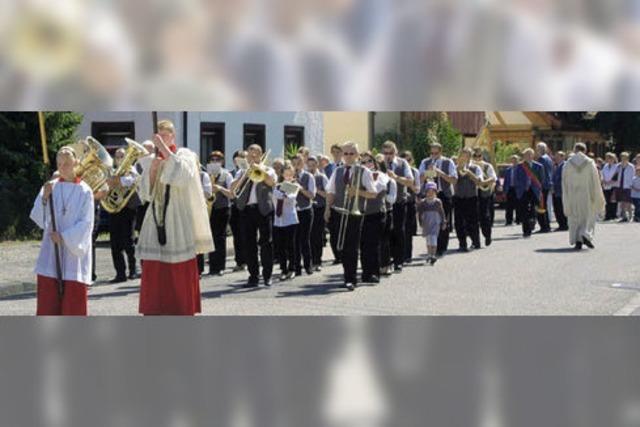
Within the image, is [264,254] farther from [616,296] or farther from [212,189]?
[616,296]

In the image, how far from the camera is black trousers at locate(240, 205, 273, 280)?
38.9ft

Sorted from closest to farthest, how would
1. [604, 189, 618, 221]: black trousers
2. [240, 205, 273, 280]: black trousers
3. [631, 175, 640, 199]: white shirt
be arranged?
[240, 205, 273, 280]: black trousers < [631, 175, 640, 199]: white shirt < [604, 189, 618, 221]: black trousers

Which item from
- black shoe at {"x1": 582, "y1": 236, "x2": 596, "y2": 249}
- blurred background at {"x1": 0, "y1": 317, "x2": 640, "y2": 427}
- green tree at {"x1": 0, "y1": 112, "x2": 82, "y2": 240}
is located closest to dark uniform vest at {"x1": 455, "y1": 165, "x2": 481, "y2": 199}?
black shoe at {"x1": 582, "y1": 236, "x2": 596, "y2": 249}

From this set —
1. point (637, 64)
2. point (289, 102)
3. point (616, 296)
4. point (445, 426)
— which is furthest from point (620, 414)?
point (616, 296)

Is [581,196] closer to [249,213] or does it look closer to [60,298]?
[249,213]

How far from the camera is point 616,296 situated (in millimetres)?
10711

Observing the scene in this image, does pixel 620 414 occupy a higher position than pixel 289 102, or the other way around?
pixel 289 102

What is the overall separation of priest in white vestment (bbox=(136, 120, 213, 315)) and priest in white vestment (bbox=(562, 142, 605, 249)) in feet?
30.3

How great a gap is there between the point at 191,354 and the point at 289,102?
106cm

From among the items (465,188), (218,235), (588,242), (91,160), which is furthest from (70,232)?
(588,242)

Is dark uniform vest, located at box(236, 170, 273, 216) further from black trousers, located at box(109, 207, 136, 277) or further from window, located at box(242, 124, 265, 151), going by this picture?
window, located at box(242, 124, 265, 151)

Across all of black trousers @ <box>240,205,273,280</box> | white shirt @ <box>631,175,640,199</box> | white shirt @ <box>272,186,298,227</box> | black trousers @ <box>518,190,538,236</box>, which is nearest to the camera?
black trousers @ <box>240,205,273,280</box>

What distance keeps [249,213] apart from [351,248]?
4.08ft

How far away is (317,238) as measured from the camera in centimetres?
1377
